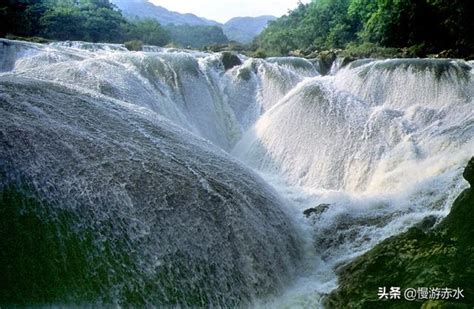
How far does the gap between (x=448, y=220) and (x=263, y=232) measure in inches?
93.1

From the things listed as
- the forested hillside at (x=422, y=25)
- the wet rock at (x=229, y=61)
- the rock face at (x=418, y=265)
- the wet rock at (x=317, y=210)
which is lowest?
the wet rock at (x=317, y=210)

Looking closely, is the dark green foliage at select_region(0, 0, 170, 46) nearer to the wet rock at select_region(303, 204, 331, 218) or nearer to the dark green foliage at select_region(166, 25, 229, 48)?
the wet rock at select_region(303, 204, 331, 218)

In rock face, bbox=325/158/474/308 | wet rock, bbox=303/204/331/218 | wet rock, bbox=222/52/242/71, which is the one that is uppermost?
wet rock, bbox=222/52/242/71

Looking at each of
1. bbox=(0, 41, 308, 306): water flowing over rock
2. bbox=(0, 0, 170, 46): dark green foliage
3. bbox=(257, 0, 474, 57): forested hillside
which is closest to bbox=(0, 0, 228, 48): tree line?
bbox=(0, 0, 170, 46): dark green foliage

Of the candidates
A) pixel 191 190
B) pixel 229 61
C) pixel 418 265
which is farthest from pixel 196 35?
pixel 418 265

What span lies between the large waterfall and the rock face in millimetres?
489

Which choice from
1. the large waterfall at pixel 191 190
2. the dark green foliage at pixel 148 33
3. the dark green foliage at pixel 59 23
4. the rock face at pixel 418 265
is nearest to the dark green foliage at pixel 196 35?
the dark green foliage at pixel 148 33

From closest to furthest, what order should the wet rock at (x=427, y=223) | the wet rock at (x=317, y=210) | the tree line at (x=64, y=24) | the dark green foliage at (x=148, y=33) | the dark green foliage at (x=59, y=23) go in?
1. the wet rock at (x=427, y=223)
2. the wet rock at (x=317, y=210)
3. the dark green foliage at (x=59, y=23)
4. the tree line at (x=64, y=24)
5. the dark green foliage at (x=148, y=33)

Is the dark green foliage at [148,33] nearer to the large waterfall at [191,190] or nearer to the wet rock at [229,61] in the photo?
the wet rock at [229,61]

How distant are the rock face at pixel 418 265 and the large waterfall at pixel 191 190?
489 mm

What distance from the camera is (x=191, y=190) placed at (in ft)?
22.1

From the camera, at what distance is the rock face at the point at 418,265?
532cm

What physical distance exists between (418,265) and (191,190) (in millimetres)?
2929

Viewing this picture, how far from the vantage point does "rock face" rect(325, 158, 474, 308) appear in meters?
5.32
